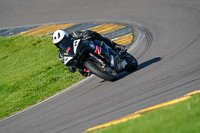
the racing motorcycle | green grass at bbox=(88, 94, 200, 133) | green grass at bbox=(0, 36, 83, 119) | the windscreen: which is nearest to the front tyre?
the racing motorcycle

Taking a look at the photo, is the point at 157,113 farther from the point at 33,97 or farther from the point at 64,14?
the point at 64,14

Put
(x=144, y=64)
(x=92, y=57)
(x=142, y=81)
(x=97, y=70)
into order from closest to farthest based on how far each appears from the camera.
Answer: (x=142, y=81)
(x=97, y=70)
(x=92, y=57)
(x=144, y=64)

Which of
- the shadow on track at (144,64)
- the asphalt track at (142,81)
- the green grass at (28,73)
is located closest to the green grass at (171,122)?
the asphalt track at (142,81)

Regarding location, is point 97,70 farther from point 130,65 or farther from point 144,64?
point 144,64

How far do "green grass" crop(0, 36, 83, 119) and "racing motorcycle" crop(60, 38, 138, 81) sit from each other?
1.91 meters

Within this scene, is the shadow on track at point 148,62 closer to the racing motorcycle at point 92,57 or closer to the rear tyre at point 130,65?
the rear tyre at point 130,65

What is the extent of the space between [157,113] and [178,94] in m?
1.57

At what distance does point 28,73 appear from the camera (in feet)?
43.7

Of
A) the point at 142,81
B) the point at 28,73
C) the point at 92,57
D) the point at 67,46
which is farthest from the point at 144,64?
the point at 28,73

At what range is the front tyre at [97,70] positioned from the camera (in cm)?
879

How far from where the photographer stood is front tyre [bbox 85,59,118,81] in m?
8.79

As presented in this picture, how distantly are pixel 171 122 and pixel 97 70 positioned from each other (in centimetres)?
422

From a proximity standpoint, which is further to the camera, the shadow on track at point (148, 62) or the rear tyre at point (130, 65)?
the shadow on track at point (148, 62)

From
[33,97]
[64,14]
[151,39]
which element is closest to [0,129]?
[33,97]
